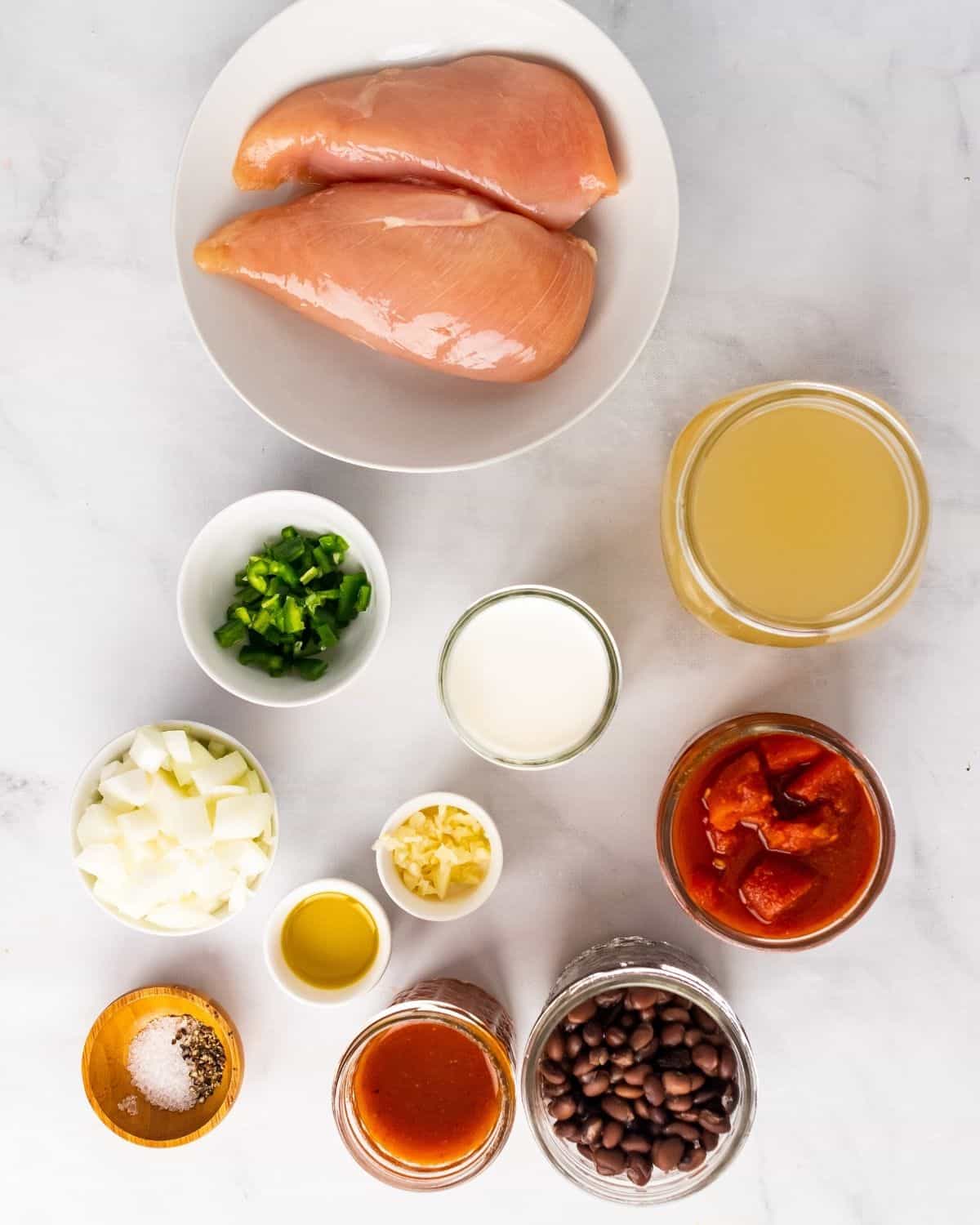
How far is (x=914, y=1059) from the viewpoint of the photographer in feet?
4.84

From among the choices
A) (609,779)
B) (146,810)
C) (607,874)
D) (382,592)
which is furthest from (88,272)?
(607,874)

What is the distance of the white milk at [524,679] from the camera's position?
1376 millimetres

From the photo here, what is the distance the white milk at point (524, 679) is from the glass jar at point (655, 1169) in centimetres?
31

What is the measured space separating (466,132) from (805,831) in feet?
3.19

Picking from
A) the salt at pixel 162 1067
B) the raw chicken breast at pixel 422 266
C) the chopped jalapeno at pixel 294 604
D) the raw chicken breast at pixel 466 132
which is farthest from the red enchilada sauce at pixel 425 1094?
the raw chicken breast at pixel 466 132

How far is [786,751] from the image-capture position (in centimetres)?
129

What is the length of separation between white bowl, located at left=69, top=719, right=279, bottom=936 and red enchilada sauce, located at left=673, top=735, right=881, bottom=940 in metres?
0.58

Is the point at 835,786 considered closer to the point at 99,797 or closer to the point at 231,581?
the point at 231,581

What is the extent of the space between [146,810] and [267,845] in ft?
0.56

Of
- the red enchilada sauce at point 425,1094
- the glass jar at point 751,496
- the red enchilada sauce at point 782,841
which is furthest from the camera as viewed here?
the red enchilada sauce at point 425,1094

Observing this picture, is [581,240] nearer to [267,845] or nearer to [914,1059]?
[267,845]

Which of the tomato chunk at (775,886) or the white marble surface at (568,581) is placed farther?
the white marble surface at (568,581)

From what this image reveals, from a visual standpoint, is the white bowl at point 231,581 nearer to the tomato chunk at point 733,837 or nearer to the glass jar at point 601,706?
the glass jar at point 601,706

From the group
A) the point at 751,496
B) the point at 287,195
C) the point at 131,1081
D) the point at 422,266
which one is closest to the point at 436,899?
the point at 131,1081
